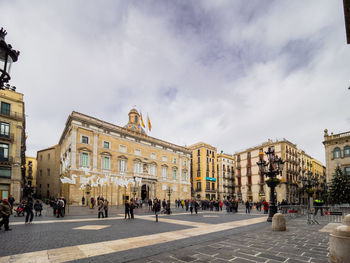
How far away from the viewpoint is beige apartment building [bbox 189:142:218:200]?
190 ft

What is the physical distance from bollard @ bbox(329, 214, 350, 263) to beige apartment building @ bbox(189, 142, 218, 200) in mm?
53557

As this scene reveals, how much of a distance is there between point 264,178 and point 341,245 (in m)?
53.2

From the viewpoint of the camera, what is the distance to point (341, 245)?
4543mm

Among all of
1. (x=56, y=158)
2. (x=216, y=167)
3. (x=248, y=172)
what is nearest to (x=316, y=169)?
(x=248, y=172)

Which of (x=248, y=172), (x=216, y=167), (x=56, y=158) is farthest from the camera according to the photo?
(x=216, y=167)

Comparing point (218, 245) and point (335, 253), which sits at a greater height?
point (335, 253)

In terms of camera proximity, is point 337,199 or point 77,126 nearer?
point 337,199

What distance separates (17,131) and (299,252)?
3358 centimetres

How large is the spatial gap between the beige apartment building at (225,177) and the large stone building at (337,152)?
100 feet

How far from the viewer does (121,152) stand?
3716 centimetres

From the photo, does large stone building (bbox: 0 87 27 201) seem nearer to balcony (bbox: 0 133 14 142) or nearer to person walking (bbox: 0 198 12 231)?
balcony (bbox: 0 133 14 142)

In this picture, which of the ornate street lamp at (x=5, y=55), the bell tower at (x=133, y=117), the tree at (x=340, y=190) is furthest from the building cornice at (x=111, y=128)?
the ornate street lamp at (x=5, y=55)

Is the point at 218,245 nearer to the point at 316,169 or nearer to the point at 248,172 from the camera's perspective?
the point at 248,172

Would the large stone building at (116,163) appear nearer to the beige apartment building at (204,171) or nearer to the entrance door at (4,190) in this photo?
the entrance door at (4,190)
